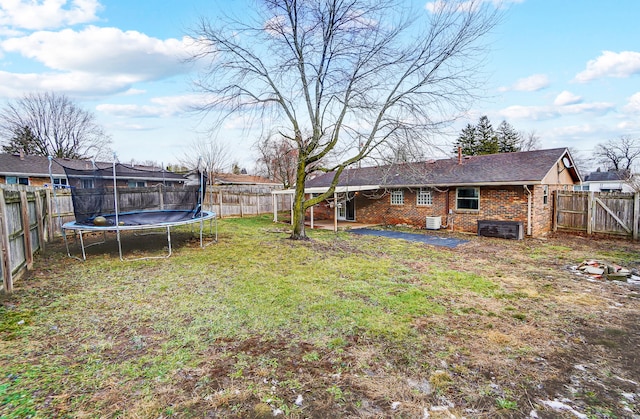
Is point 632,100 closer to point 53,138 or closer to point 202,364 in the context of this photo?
point 202,364

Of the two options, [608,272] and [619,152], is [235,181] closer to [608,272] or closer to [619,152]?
[608,272]

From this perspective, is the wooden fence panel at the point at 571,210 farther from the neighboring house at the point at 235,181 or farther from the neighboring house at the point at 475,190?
the neighboring house at the point at 235,181

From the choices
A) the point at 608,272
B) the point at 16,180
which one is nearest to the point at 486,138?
the point at 608,272

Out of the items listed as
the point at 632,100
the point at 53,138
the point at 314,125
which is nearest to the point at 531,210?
the point at 314,125

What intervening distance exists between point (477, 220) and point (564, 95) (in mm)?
18718

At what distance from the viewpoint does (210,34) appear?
8.85 meters

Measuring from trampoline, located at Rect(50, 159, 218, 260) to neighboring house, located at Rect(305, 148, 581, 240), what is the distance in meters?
5.64

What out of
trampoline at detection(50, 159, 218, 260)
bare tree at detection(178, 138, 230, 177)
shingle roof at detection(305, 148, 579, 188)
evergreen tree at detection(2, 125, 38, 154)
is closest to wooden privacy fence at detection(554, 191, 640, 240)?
shingle roof at detection(305, 148, 579, 188)

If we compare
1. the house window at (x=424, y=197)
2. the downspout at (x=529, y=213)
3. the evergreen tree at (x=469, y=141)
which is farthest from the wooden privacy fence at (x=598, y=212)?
the evergreen tree at (x=469, y=141)

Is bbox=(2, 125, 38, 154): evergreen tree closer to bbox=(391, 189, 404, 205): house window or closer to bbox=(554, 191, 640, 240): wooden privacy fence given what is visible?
bbox=(391, 189, 404, 205): house window

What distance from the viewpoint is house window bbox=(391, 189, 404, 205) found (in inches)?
571

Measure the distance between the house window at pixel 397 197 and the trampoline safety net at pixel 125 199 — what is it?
29.2 ft

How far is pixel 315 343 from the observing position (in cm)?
340

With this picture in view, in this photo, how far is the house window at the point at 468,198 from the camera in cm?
1209
